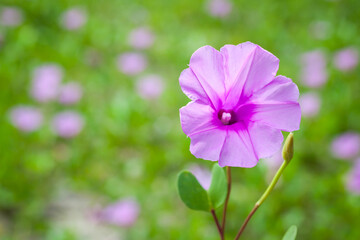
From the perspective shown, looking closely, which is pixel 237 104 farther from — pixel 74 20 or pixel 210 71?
pixel 74 20

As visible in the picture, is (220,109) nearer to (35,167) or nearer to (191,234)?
(191,234)

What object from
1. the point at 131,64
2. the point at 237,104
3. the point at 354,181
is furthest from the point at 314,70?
the point at 237,104

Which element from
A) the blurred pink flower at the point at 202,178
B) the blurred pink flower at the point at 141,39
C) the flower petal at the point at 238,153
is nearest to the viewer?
the flower petal at the point at 238,153

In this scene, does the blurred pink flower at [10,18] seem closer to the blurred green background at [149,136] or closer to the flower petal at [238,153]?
the blurred green background at [149,136]

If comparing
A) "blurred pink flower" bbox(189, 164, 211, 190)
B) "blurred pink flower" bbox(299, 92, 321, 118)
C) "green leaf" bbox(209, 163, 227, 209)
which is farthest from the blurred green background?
"green leaf" bbox(209, 163, 227, 209)

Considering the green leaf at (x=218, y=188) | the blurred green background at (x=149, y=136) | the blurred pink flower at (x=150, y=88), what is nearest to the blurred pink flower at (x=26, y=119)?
the blurred green background at (x=149, y=136)

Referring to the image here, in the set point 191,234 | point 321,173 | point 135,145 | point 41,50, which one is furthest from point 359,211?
point 41,50

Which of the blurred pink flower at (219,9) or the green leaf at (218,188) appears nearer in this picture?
the green leaf at (218,188)
